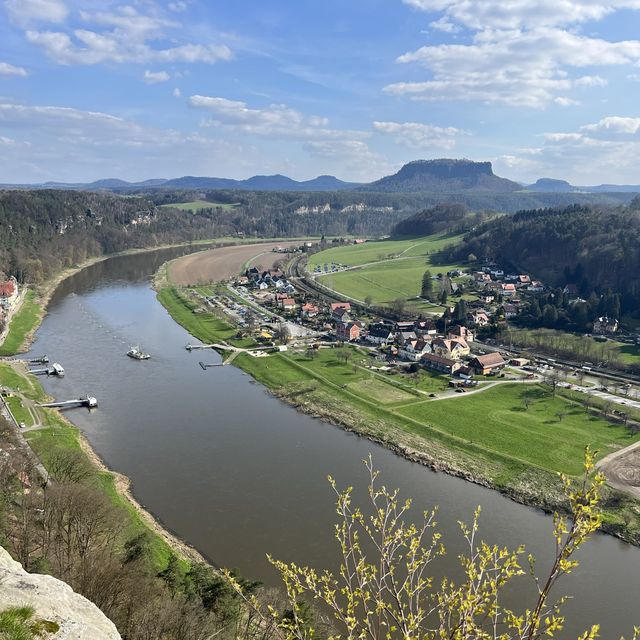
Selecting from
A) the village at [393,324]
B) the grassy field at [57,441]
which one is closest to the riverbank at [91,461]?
the grassy field at [57,441]

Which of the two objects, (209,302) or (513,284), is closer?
(209,302)

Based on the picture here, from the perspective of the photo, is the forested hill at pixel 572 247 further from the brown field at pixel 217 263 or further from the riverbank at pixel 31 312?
the riverbank at pixel 31 312

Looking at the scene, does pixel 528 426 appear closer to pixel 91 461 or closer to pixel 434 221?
pixel 91 461

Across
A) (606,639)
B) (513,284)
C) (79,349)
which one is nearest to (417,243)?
(513,284)


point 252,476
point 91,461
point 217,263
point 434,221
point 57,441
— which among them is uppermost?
point 434,221

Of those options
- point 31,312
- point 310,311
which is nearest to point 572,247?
point 310,311

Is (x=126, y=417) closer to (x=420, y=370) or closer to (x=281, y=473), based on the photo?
(x=281, y=473)

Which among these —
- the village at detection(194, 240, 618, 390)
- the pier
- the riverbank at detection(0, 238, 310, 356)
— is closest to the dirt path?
the village at detection(194, 240, 618, 390)
